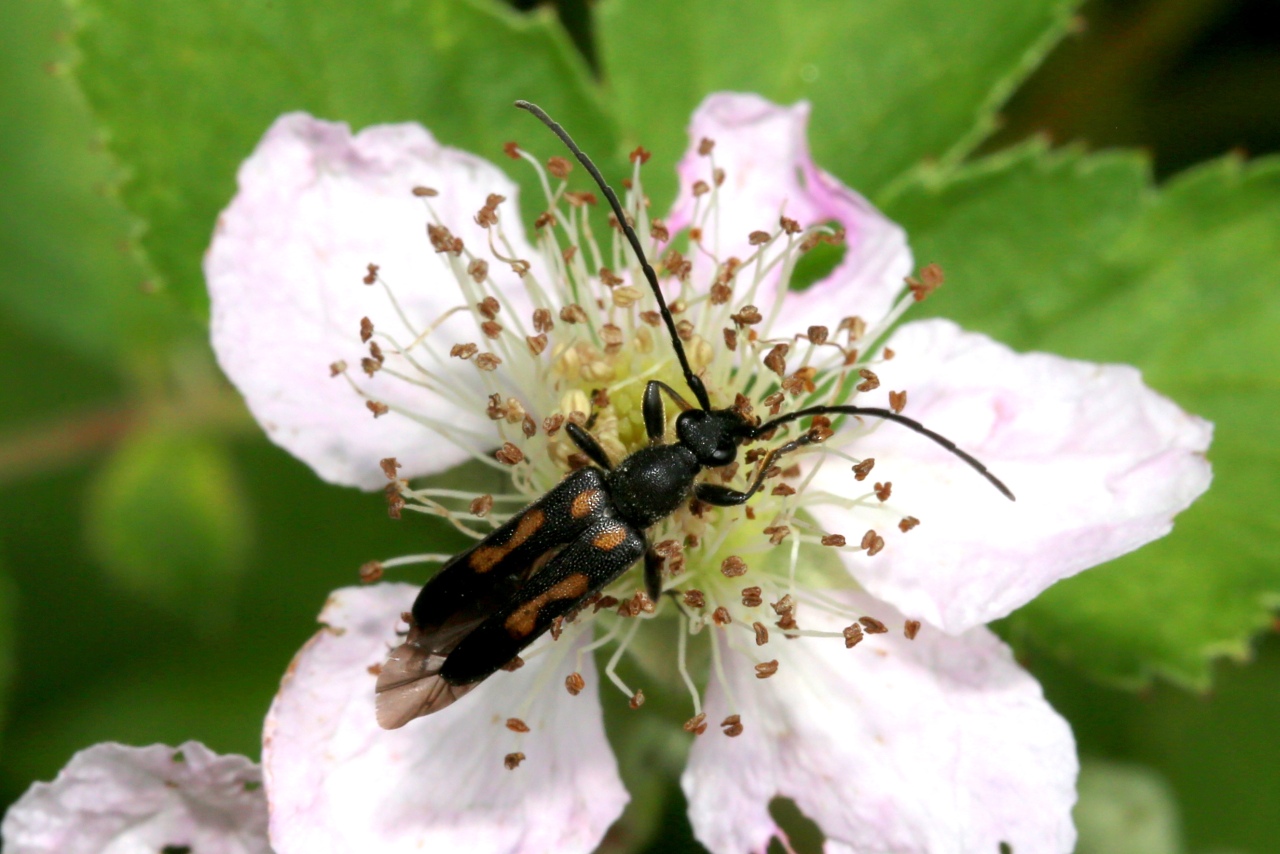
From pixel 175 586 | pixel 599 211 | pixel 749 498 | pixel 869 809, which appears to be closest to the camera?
pixel 869 809

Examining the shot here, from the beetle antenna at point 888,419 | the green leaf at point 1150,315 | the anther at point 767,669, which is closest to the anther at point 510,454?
the beetle antenna at point 888,419

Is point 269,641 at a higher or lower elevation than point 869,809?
higher

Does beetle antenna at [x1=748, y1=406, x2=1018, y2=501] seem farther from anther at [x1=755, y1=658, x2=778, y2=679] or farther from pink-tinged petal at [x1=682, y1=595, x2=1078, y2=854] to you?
anther at [x1=755, y1=658, x2=778, y2=679]

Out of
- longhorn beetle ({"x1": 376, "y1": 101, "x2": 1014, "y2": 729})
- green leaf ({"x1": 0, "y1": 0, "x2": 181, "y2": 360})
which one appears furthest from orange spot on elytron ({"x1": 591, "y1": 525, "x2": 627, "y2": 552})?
green leaf ({"x1": 0, "y1": 0, "x2": 181, "y2": 360})

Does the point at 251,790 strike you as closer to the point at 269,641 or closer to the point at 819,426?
the point at 819,426

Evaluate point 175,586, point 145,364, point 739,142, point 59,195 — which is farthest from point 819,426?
point 59,195

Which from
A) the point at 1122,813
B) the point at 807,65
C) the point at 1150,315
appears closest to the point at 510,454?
the point at 807,65

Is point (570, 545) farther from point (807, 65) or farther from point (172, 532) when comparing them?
point (172, 532)
